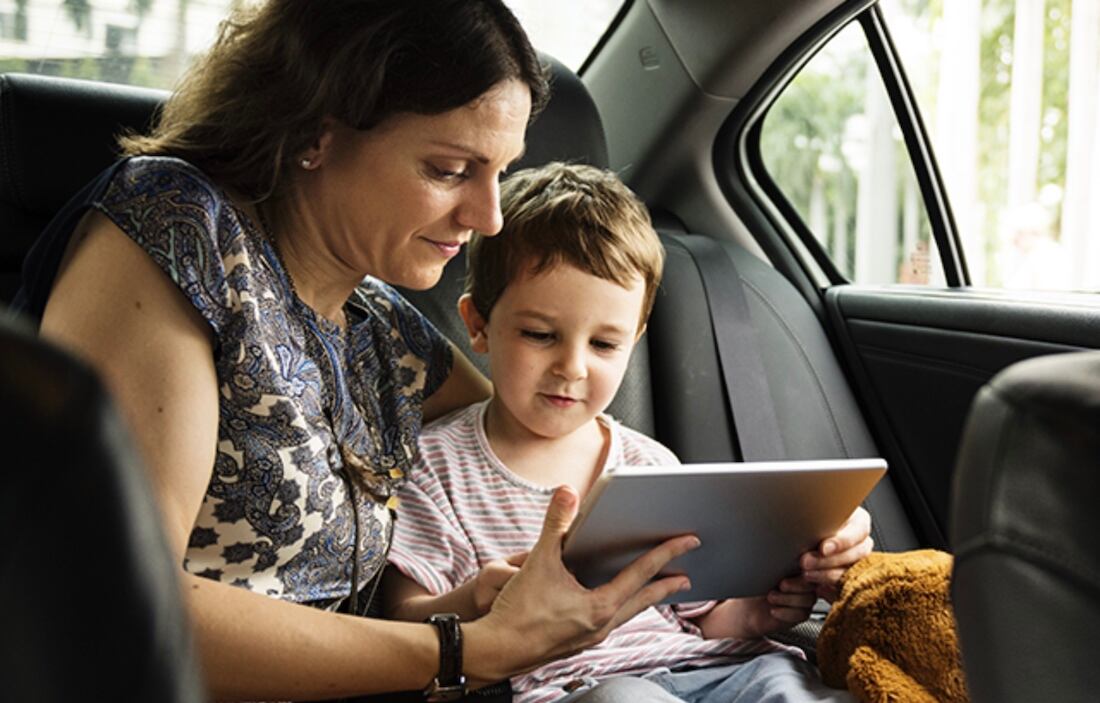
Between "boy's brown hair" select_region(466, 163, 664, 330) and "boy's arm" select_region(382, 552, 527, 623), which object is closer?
"boy's arm" select_region(382, 552, 527, 623)

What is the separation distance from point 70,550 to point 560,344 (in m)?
1.29

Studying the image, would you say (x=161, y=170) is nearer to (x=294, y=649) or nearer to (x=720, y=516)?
(x=294, y=649)

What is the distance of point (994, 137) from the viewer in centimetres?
438

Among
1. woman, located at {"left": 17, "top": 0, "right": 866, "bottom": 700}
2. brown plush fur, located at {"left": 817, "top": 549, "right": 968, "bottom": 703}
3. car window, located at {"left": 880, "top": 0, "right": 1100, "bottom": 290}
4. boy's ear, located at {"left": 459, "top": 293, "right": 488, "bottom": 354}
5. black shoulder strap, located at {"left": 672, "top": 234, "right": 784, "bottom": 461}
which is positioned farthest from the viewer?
car window, located at {"left": 880, "top": 0, "right": 1100, "bottom": 290}

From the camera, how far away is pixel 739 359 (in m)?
2.31

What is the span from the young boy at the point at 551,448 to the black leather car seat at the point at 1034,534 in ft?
3.18

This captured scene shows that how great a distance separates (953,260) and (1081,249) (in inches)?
71.5

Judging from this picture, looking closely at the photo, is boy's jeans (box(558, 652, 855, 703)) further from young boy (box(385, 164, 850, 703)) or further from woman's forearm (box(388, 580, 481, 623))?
woman's forearm (box(388, 580, 481, 623))

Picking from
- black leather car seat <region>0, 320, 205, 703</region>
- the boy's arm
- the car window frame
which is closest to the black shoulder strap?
the car window frame

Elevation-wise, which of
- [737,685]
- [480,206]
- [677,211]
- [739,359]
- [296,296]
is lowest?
[737,685]

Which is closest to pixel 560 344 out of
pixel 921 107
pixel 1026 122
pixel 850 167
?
pixel 921 107

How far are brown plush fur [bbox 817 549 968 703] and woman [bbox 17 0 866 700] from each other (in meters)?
0.08

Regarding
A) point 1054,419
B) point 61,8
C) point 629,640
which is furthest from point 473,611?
point 61,8

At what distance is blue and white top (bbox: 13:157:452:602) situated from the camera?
52.5 inches
